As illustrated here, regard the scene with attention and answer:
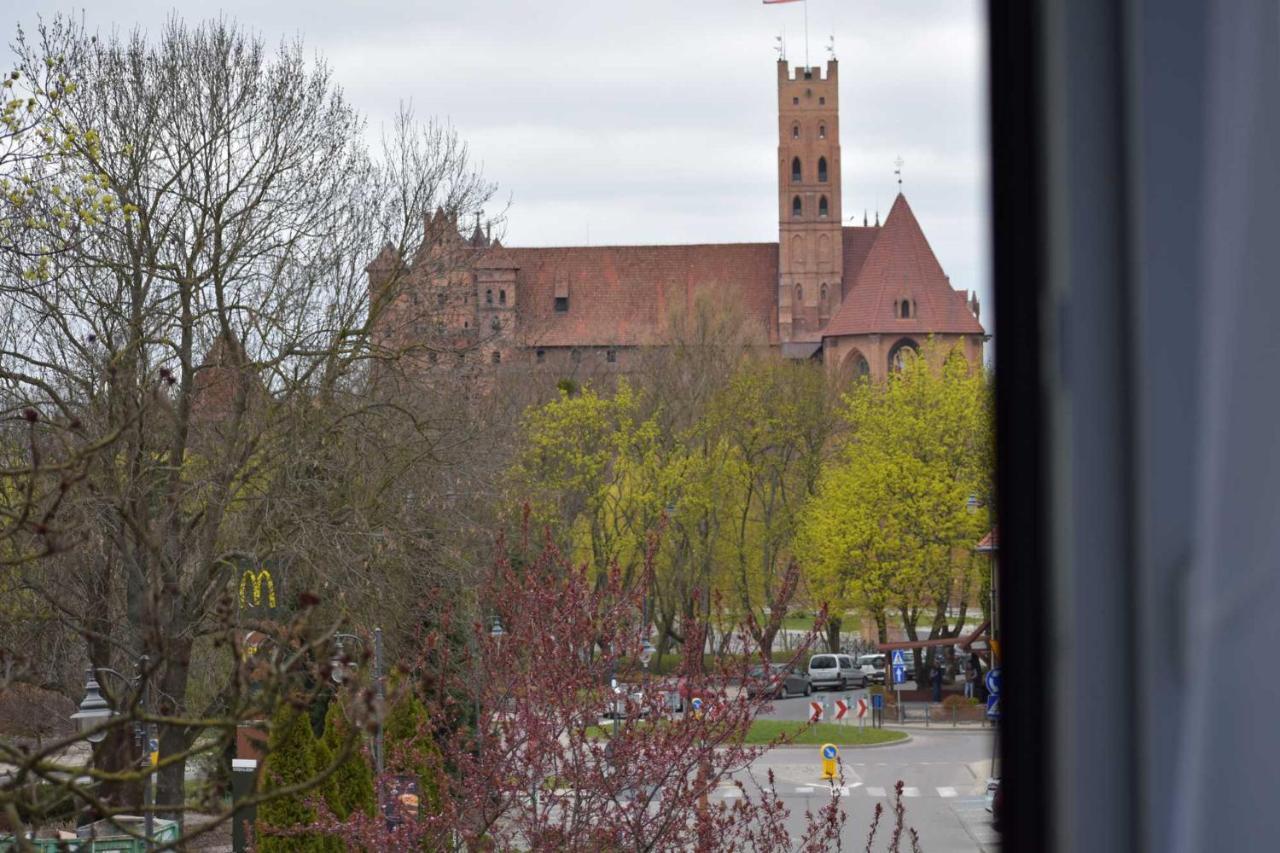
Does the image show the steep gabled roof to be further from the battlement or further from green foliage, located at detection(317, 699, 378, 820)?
green foliage, located at detection(317, 699, 378, 820)

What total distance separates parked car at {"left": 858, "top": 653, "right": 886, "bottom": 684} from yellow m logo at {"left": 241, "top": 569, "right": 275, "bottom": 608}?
28090mm

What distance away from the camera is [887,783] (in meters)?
23.5

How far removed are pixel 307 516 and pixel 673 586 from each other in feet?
84.1

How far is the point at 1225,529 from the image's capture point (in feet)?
2.72

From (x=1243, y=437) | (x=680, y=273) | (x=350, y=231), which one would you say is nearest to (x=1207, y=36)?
(x=1243, y=437)

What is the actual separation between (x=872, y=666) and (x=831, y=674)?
8.73ft

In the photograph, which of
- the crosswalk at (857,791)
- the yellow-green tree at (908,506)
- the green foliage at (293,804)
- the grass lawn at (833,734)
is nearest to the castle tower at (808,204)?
the yellow-green tree at (908,506)

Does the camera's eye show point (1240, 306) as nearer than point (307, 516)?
Yes

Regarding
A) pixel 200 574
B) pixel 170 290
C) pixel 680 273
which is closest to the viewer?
pixel 200 574

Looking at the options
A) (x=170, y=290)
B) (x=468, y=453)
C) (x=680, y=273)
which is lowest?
(x=468, y=453)

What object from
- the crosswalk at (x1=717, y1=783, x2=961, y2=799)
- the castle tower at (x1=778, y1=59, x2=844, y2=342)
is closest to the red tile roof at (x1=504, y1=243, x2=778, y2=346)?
the castle tower at (x1=778, y1=59, x2=844, y2=342)

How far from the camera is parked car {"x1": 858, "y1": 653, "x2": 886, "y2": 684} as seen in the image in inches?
1639

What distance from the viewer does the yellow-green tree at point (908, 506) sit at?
1336 inches

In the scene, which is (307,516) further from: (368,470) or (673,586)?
(673,586)
